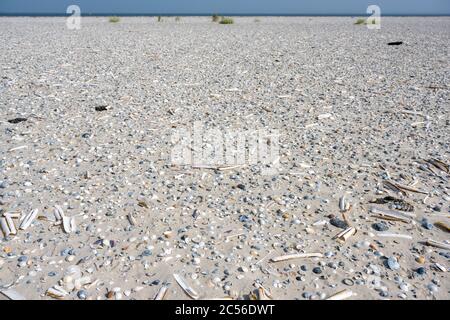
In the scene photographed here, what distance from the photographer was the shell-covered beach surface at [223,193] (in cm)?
340

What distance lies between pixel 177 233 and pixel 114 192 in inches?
49.2

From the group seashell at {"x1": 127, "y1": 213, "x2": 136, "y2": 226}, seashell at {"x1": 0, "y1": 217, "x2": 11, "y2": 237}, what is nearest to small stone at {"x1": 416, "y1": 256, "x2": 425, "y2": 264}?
seashell at {"x1": 127, "y1": 213, "x2": 136, "y2": 226}

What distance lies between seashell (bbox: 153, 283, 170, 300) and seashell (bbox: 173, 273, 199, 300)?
11 cm

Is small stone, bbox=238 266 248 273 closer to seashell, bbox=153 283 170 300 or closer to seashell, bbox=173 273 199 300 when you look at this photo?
seashell, bbox=173 273 199 300

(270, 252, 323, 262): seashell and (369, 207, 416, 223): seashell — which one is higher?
(369, 207, 416, 223): seashell

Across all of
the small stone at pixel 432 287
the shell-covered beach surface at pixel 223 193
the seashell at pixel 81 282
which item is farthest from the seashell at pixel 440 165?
the seashell at pixel 81 282

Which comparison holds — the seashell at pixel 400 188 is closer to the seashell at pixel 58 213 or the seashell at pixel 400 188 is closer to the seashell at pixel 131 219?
the seashell at pixel 131 219

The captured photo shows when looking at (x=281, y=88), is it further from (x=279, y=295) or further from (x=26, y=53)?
(x=26, y=53)

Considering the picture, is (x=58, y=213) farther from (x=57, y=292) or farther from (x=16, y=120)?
(x=16, y=120)

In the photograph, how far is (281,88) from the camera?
9.44 m

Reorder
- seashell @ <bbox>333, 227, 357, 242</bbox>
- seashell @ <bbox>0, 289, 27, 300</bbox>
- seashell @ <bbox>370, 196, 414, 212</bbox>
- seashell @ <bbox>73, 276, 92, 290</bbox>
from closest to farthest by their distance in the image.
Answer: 1. seashell @ <bbox>0, 289, 27, 300</bbox>
2. seashell @ <bbox>73, 276, 92, 290</bbox>
3. seashell @ <bbox>333, 227, 357, 242</bbox>
4. seashell @ <bbox>370, 196, 414, 212</bbox>

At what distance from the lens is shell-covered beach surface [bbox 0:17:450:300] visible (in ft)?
11.1

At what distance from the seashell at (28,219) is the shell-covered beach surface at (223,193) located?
2cm
